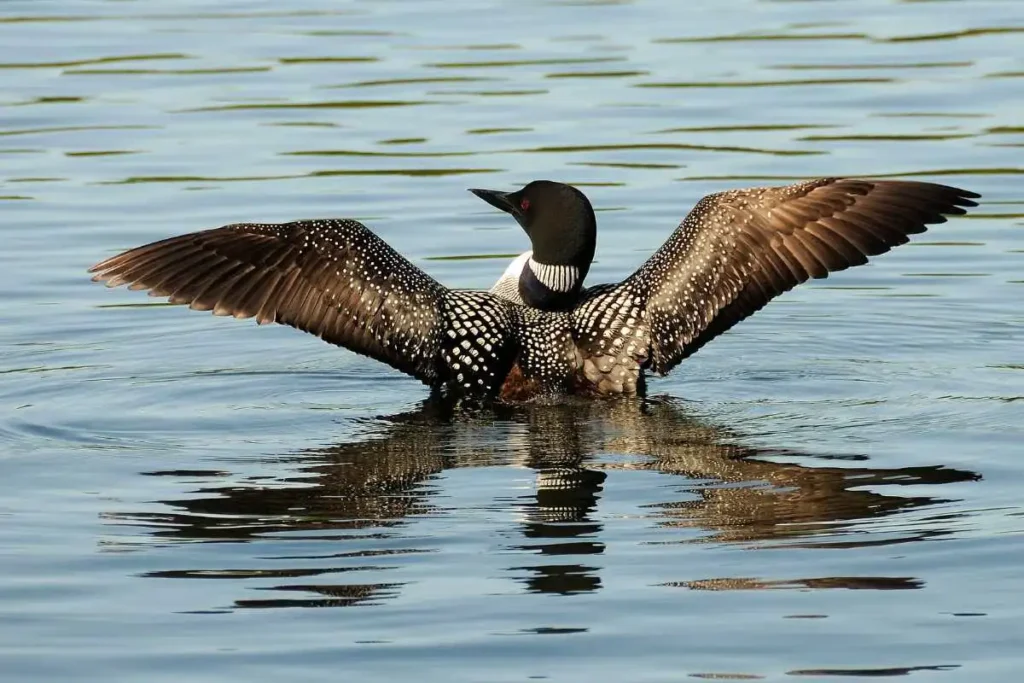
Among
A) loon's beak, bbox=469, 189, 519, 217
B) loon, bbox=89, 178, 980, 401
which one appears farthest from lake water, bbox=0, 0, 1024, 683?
loon's beak, bbox=469, 189, 519, 217

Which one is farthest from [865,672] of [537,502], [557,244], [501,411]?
[557,244]

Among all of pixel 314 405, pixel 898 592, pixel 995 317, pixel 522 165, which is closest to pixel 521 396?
pixel 314 405

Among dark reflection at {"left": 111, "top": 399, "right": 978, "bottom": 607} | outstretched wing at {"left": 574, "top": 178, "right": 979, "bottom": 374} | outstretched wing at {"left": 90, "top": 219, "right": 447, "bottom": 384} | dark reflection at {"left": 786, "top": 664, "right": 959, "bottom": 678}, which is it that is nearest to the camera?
dark reflection at {"left": 786, "top": 664, "right": 959, "bottom": 678}

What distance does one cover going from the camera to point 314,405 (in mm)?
7227

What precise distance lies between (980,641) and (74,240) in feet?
19.9

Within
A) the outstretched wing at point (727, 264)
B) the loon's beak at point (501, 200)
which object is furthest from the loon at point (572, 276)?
the loon's beak at point (501, 200)

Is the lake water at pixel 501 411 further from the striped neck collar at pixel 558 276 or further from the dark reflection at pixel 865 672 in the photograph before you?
the striped neck collar at pixel 558 276

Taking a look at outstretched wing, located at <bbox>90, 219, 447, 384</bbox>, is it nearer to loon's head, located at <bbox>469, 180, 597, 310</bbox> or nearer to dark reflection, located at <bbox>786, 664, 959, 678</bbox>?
loon's head, located at <bbox>469, 180, 597, 310</bbox>

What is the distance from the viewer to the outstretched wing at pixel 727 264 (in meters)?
7.38

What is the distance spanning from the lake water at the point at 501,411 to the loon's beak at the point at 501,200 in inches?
30.2

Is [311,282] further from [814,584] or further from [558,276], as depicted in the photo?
[814,584]

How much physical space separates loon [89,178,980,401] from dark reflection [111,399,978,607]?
1.40ft

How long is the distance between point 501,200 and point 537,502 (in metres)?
2.43

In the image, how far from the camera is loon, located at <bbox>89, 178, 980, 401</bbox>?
23.6ft
